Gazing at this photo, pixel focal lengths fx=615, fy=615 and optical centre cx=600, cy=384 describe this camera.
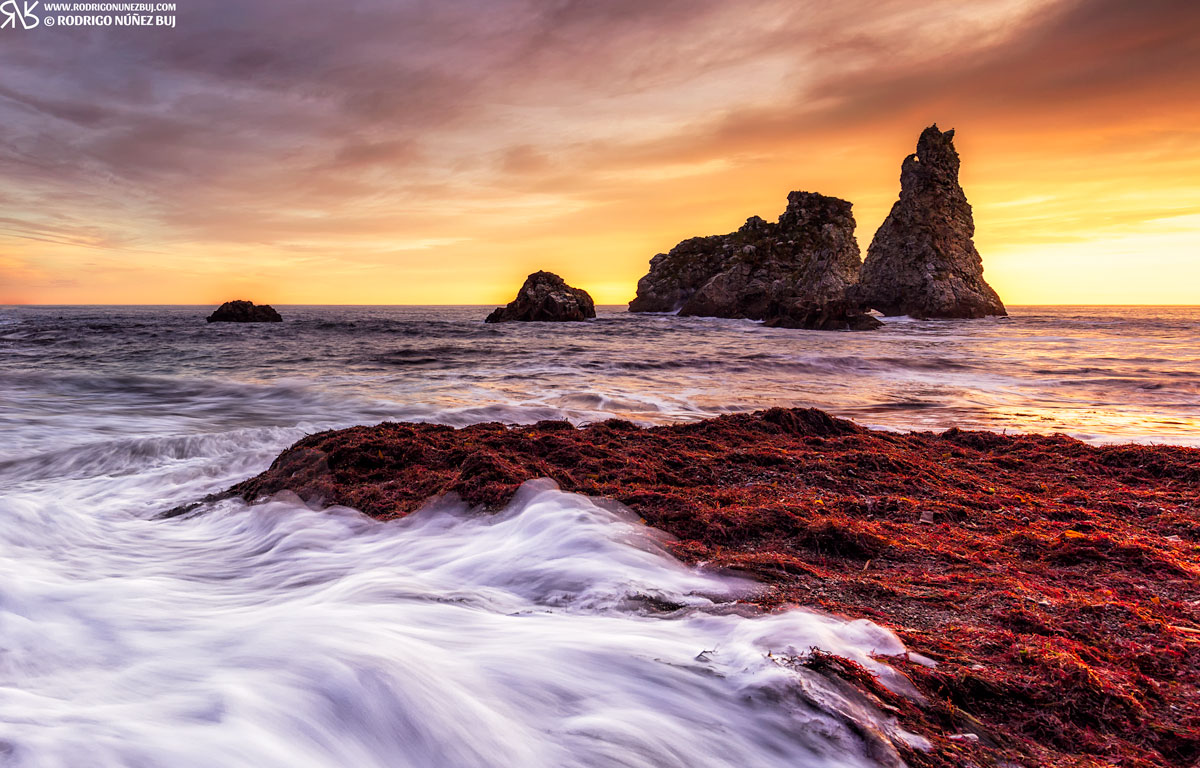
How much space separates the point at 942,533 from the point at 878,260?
70.8 m

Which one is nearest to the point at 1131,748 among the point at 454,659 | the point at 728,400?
the point at 454,659

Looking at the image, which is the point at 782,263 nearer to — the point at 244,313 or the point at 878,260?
the point at 878,260

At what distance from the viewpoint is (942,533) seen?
4.19 m

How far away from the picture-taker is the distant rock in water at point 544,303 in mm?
62781

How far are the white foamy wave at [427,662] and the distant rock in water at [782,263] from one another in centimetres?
5643

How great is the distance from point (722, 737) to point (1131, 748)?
4.23 feet

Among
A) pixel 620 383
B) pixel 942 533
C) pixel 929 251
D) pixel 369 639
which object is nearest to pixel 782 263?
pixel 929 251

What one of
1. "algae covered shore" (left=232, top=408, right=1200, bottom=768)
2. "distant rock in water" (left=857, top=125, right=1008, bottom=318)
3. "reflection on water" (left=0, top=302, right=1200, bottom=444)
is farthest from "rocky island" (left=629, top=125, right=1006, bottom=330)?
"algae covered shore" (left=232, top=408, right=1200, bottom=768)

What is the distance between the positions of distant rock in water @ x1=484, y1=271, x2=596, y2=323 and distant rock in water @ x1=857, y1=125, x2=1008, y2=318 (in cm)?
3308

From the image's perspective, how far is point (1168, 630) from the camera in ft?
8.68

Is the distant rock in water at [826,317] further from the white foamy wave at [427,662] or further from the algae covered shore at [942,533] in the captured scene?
the white foamy wave at [427,662]

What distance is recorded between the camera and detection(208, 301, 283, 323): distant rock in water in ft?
194

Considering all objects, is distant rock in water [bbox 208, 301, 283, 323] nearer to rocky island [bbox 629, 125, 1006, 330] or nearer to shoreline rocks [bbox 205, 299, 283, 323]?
shoreline rocks [bbox 205, 299, 283, 323]

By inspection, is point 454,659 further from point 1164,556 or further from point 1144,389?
point 1144,389
